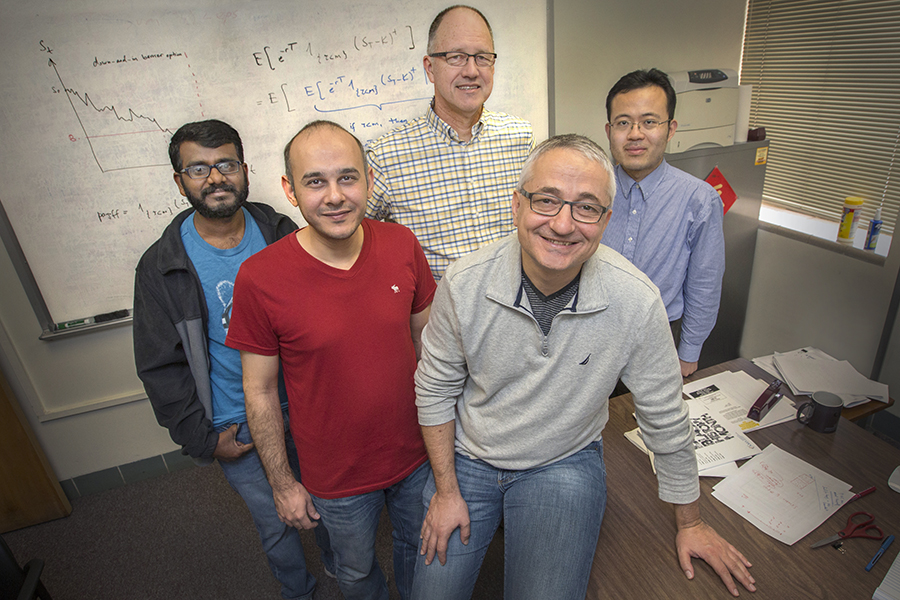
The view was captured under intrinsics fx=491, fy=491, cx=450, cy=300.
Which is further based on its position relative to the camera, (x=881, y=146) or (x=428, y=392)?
(x=881, y=146)

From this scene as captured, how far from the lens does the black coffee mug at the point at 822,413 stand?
140cm

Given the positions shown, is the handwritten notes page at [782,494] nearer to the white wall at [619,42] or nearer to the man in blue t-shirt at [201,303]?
the man in blue t-shirt at [201,303]

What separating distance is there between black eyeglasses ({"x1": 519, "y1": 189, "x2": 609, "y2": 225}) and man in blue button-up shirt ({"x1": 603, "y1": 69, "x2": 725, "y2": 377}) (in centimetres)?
83

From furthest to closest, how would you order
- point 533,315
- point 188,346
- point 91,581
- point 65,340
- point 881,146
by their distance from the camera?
point 881,146
point 65,340
point 91,581
point 188,346
point 533,315

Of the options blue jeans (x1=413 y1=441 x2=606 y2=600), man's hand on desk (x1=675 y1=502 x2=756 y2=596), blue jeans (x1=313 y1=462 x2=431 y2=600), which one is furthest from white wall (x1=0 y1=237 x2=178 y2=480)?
man's hand on desk (x1=675 y1=502 x2=756 y2=596)

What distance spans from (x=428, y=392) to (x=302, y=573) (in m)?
1.01

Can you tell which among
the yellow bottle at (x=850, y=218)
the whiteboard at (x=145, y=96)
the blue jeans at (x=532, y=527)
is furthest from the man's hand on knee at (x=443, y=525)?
the yellow bottle at (x=850, y=218)

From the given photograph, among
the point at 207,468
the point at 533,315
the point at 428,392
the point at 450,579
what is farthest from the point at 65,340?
the point at 533,315

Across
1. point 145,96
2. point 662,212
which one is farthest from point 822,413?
point 145,96

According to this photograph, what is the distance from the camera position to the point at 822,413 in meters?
1.42

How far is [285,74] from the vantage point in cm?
221

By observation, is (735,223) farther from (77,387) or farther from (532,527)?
(77,387)

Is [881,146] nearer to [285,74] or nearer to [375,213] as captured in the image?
[375,213]

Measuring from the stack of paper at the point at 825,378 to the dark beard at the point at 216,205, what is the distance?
1886 millimetres
